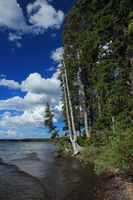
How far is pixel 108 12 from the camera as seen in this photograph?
1009cm

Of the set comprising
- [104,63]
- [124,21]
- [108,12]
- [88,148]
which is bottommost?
[88,148]

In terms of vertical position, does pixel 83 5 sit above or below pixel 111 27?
above

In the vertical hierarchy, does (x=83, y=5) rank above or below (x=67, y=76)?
above

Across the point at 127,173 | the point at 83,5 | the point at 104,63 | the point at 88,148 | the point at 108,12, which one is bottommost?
the point at 127,173

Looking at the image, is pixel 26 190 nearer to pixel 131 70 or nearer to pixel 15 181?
pixel 15 181

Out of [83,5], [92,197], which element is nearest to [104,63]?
[83,5]

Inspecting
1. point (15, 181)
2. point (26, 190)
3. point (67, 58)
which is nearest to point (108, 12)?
point (67, 58)

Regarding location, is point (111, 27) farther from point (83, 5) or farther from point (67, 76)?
point (67, 76)

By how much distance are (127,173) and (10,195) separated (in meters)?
6.63

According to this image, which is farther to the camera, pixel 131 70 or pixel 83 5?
pixel 83 5

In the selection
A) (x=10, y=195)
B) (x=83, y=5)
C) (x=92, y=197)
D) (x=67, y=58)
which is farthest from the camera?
(x=67, y=58)

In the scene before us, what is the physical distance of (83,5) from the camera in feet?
40.2

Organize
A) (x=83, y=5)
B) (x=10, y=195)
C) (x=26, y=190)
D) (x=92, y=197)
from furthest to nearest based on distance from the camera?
(x=83, y=5) < (x=26, y=190) < (x=10, y=195) < (x=92, y=197)

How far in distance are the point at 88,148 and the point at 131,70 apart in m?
7.62
